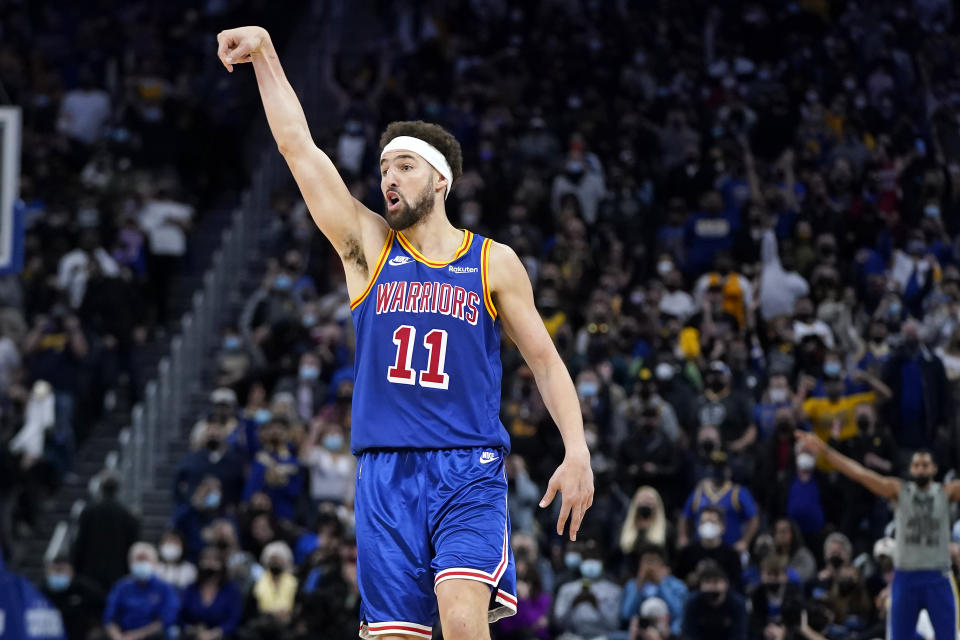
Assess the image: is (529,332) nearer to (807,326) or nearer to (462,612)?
(462,612)

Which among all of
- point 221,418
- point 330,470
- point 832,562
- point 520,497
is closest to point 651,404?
point 520,497

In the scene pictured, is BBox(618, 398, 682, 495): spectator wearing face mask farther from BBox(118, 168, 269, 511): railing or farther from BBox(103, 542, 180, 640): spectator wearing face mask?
BBox(118, 168, 269, 511): railing

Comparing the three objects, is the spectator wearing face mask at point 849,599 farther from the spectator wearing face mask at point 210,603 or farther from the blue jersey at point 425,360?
the blue jersey at point 425,360

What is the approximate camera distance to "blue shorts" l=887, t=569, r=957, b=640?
13.9 metres

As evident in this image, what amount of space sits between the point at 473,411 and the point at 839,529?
1074cm

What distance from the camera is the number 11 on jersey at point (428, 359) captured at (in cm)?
698

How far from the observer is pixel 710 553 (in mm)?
16016

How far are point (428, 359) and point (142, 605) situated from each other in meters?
10.7

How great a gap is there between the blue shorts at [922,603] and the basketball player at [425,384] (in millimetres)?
7839

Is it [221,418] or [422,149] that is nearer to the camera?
[422,149]

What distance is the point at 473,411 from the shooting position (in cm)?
704

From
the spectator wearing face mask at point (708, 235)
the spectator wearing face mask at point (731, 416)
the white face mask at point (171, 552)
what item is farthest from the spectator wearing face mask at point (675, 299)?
the white face mask at point (171, 552)

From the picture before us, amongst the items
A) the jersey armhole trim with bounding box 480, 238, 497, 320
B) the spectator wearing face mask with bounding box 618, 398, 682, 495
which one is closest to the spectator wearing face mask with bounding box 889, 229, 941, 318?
the spectator wearing face mask with bounding box 618, 398, 682, 495

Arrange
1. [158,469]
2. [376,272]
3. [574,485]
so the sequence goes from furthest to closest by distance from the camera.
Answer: [158,469] < [376,272] < [574,485]
